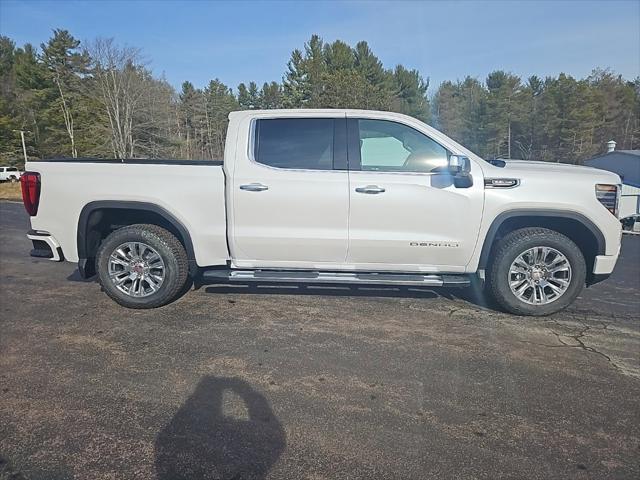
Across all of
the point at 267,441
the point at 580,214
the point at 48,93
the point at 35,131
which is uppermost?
the point at 48,93

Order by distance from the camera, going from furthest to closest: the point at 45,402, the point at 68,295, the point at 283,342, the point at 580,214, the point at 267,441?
1. the point at 68,295
2. the point at 580,214
3. the point at 283,342
4. the point at 45,402
5. the point at 267,441

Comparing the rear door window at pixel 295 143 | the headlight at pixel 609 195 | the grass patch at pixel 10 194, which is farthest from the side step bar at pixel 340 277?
the grass patch at pixel 10 194

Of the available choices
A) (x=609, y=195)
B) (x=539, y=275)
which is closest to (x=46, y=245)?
(x=539, y=275)

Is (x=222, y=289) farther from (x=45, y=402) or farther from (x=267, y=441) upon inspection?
(x=267, y=441)

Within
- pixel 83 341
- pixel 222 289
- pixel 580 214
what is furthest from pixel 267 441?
pixel 580 214

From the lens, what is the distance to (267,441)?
2402 mm

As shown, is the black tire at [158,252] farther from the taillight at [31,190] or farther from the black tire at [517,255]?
the black tire at [517,255]

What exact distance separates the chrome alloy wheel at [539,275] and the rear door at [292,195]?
1.78 metres

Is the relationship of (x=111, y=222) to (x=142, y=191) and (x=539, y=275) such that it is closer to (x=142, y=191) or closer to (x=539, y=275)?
(x=142, y=191)

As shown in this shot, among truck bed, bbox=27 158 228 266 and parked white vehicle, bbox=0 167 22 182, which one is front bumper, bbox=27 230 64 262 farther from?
parked white vehicle, bbox=0 167 22 182

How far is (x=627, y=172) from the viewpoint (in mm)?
16562

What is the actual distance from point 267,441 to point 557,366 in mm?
2359

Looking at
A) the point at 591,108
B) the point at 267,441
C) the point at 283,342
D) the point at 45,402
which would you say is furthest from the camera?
the point at 591,108

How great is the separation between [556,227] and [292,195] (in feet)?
9.00
